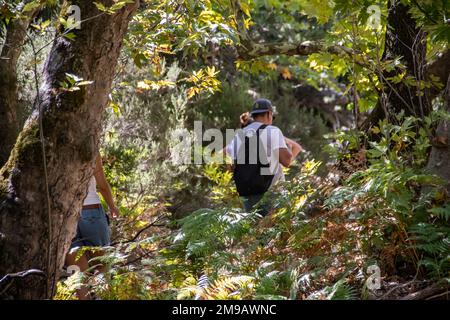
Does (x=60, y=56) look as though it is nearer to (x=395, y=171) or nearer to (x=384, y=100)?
(x=395, y=171)

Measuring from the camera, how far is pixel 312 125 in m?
13.3

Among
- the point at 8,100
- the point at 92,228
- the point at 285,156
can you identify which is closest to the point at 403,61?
the point at 285,156

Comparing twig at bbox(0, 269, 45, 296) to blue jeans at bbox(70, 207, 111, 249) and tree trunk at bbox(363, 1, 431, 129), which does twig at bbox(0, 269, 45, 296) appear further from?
tree trunk at bbox(363, 1, 431, 129)

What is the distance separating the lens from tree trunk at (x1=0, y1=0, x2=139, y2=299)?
3545 millimetres

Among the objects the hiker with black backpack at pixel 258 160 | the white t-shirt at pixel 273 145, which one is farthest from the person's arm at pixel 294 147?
the white t-shirt at pixel 273 145

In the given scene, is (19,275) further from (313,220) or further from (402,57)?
(402,57)

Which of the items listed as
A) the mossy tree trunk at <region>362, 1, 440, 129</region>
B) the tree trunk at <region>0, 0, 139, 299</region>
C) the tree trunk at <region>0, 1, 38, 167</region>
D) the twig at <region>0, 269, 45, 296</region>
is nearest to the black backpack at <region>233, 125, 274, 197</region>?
the mossy tree trunk at <region>362, 1, 440, 129</region>

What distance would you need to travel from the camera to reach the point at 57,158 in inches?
146

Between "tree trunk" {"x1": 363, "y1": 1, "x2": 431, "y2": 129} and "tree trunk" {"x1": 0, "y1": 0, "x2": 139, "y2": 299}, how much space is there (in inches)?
96.2

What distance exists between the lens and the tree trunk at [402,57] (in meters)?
5.43

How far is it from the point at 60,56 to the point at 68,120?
41cm

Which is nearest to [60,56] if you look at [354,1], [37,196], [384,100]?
[37,196]

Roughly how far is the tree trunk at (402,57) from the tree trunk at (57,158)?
244cm

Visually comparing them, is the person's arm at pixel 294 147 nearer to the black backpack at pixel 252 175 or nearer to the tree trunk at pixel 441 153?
the black backpack at pixel 252 175
